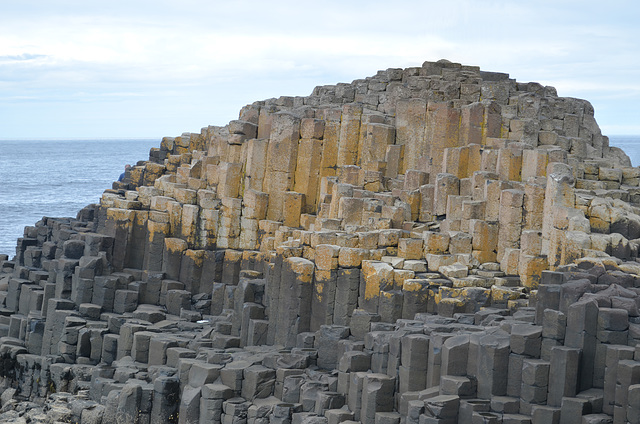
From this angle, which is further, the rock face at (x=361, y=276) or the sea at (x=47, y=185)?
the sea at (x=47, y=185)

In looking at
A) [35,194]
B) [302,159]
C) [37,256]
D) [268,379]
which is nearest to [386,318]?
[268,379]

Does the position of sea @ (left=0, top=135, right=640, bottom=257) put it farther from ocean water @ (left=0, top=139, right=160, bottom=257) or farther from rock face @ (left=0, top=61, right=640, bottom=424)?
rock face @ (left=0, top=61, right=640, bottom=424)

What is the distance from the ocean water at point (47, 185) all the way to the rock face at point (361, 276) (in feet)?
111

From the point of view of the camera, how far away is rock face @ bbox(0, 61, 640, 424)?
18953 mm

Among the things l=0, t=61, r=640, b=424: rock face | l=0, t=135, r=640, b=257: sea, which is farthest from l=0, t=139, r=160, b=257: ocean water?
l=0, t=61, r=640, b=424: rock face

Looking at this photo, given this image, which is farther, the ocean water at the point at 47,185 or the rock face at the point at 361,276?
the ocean water at the point at 47,185

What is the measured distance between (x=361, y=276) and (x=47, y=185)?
3418 inches

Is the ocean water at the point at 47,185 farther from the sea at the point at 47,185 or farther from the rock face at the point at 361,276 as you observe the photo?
the rock face at the point at 361,276

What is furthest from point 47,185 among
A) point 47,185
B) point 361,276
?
point 361,276

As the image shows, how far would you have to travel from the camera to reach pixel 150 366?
1012 inches

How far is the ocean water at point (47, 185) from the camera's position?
7919cm

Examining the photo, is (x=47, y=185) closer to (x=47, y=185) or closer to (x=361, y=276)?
(x=47, y=185)

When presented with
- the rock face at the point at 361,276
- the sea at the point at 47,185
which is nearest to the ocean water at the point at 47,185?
the sea at the point at 47,185

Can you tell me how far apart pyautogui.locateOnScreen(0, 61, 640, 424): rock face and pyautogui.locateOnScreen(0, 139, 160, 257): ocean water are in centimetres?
3397
